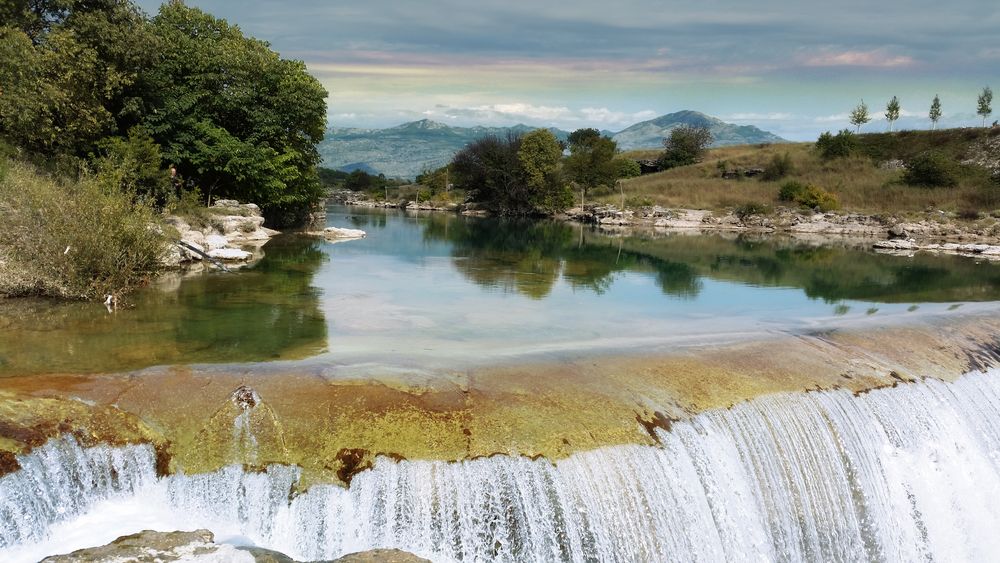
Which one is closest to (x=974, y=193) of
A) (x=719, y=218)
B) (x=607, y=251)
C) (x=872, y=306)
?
(x=719, y=218)

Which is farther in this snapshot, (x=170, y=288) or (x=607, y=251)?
(x=607, y=251)

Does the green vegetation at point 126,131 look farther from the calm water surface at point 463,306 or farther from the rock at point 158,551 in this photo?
the rock at point 158,551

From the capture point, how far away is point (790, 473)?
10.3 meters

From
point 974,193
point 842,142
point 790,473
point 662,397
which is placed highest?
point 842,142

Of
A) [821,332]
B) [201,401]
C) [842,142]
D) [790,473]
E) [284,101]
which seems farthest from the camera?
[842,142]

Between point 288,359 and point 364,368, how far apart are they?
73.9 inches

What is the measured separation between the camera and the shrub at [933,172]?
64250 millimetres

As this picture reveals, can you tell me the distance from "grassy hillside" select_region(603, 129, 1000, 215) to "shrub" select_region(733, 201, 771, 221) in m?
2.16

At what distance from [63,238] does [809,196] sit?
216 ft

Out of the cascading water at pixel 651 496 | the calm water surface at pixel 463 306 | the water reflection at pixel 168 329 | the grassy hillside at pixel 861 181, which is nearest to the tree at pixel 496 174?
the grassy hillside at pixel 861 181

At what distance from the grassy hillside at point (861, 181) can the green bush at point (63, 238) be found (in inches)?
2370

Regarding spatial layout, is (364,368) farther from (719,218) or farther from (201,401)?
(719,218)

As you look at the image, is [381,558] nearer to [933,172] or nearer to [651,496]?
[651,496]

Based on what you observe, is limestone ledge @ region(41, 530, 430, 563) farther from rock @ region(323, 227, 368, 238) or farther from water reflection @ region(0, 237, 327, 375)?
rock @ region(323, 227, 368, 238)
